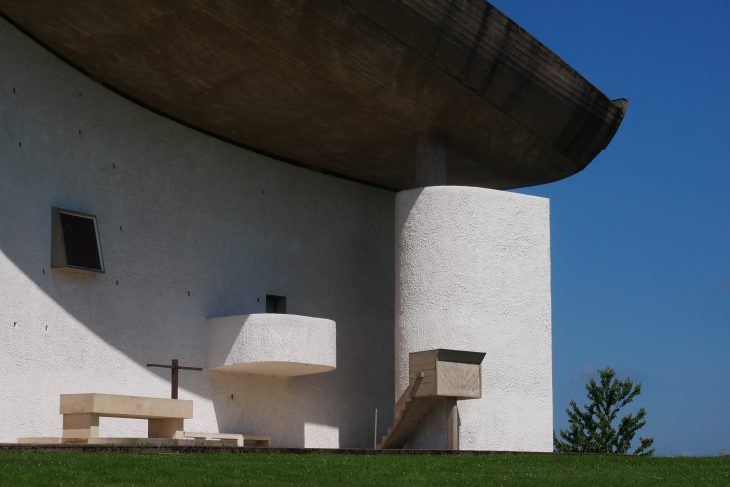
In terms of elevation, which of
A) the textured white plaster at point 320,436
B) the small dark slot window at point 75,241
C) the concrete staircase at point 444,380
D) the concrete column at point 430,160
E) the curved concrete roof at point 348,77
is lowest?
the textured white plaster at point 320,436

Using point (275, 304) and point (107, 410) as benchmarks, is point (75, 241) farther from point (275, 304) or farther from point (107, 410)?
point (275, 304)

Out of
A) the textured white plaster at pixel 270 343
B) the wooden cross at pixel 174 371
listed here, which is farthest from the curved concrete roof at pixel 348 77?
the wooden cross at pixel 174 371

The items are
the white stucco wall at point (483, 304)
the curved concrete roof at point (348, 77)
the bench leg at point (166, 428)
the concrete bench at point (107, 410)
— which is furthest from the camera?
the white stucco wall at point (483, 304)

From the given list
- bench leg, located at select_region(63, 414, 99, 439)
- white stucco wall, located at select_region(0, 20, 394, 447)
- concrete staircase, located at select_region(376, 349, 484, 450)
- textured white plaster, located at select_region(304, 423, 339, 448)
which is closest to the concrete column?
white stucco wall, located at select_region(0, 20, 394, 447)

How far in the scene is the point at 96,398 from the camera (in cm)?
1677

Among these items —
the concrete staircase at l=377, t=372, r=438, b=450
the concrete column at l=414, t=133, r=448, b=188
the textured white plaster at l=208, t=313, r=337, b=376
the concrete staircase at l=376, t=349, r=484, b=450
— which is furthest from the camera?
the concrete column at l=414, t=133, r=448, b=188

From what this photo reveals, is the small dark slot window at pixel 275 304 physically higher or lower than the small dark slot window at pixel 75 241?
lower

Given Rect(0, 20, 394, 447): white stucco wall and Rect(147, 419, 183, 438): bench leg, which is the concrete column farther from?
Rect(147, 419, 183, 438): bench leg

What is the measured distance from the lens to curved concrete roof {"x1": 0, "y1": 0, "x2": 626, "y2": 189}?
671 inches

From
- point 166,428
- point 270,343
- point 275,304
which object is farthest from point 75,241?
point 275,304

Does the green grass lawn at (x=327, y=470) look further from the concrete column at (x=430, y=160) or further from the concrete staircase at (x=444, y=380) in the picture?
the concrete column at (x=430, y=160)

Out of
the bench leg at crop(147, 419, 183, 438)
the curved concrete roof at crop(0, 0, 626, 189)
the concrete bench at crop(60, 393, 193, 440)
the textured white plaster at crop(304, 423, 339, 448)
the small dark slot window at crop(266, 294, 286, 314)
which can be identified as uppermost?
the curved concrete roof at crop(0, 0, 626, 189)

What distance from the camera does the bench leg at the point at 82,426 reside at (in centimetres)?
1681

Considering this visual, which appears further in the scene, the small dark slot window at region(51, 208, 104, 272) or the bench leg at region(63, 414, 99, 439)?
the small dark slot window at region(51, 208, 104, 272)
